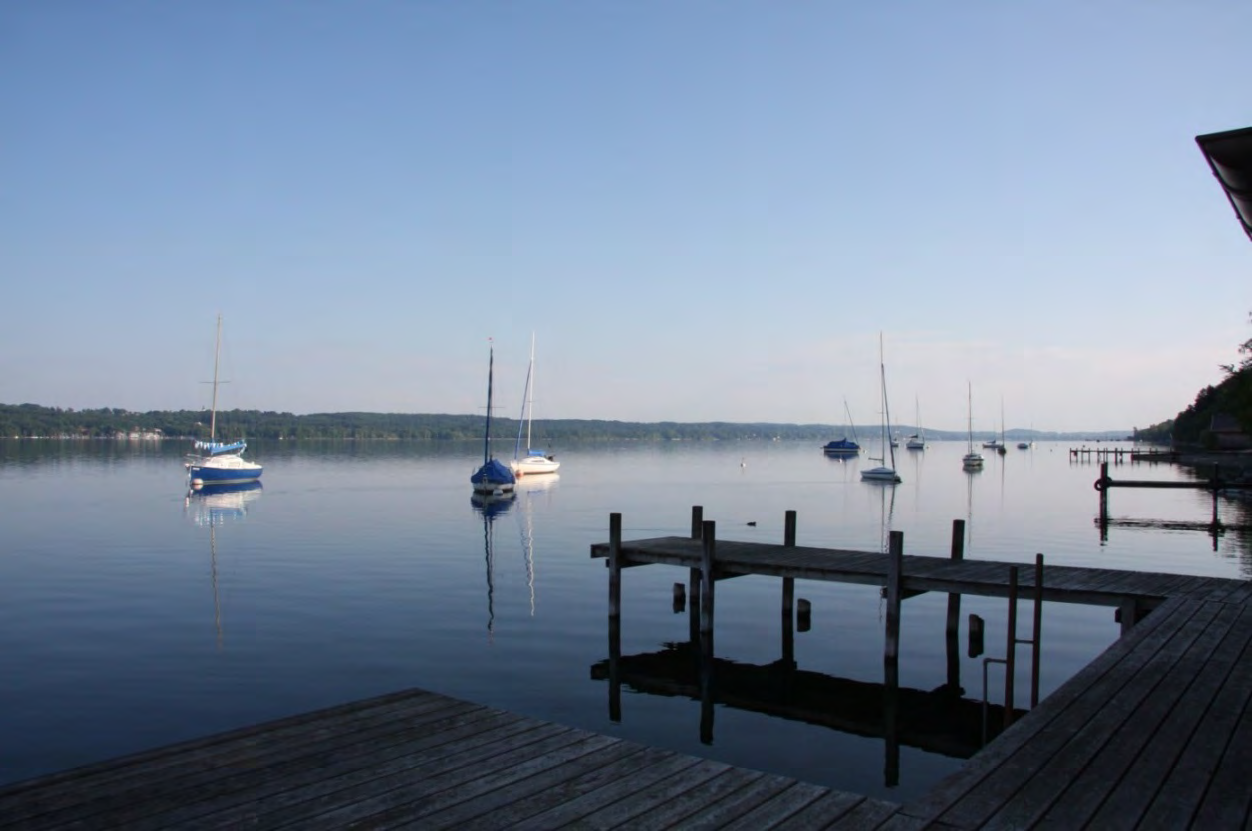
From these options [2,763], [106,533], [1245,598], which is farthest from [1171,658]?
[106,533]

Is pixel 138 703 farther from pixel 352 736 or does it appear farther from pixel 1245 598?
pixel 1245 598

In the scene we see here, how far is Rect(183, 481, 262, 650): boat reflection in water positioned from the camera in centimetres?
3984

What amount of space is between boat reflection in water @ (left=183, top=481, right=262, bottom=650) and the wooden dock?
69.6 ft

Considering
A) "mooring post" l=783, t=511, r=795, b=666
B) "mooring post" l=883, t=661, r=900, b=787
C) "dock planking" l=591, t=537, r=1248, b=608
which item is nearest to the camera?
"mooring post" l=883, t=661, r=900, b=787

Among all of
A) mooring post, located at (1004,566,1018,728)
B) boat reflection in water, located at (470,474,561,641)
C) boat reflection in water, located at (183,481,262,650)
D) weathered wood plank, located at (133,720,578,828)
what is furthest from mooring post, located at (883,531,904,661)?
boat reflection in water, located at (183,481,262,650)

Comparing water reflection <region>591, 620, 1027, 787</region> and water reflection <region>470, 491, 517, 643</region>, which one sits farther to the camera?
water reflection <region>470, 491, 517, 643</region>

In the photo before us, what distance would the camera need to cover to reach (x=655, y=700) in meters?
18.6

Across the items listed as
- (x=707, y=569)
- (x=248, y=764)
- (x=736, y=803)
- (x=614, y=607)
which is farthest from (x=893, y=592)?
(x=248, y=764)

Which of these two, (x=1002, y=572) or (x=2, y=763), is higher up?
(x=1002, y=572)

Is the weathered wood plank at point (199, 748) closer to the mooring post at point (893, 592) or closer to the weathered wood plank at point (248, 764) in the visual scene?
the weathered wood plank at point (248, 764)

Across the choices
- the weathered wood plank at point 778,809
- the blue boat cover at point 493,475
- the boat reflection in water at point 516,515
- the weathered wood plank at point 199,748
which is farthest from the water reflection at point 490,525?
the weathered wood plank at point 778,809

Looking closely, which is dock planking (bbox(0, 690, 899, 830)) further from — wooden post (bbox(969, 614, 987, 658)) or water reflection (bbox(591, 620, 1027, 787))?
wooden post (bbox(969, 614, 987, 658))

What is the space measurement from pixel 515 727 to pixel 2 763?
33.4 feet

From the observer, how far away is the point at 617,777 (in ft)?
26.6
